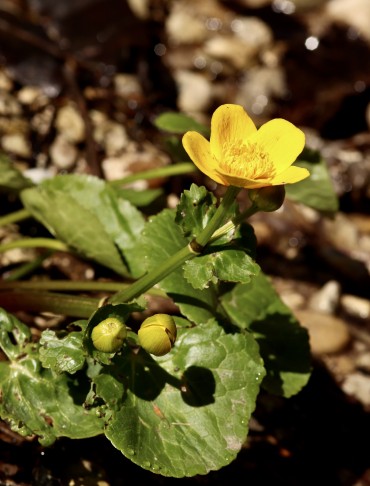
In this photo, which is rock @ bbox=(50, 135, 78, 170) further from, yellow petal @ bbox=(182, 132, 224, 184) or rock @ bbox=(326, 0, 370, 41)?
rock @ bbox=(326, 0, 370, 41)

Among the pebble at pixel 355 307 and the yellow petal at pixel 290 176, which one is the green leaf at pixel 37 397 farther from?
the pebble at pixel 355 307

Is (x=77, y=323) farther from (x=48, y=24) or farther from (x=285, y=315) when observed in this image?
(x=48, y=24)

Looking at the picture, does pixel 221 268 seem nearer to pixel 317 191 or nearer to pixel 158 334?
pixel 158 334

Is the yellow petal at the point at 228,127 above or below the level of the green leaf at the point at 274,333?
above

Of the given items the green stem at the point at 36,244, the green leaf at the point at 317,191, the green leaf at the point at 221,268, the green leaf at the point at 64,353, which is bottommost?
the green leaf at the point at 317,191

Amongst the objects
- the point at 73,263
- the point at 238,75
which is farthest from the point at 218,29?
the point at 73,263

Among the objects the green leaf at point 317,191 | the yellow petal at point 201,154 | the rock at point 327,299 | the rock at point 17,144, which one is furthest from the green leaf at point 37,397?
the rock at point 327,299

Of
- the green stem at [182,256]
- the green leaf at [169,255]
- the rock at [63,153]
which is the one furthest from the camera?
the rock at [63,153]
